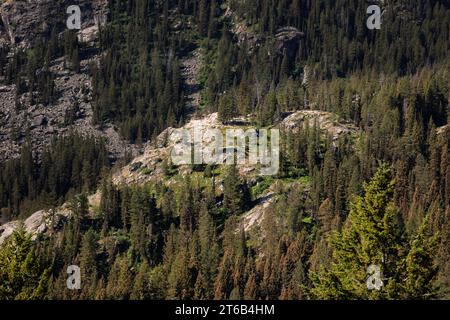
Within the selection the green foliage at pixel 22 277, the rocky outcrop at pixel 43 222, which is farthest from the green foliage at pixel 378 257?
the rocky outcrop at pixel 43 222

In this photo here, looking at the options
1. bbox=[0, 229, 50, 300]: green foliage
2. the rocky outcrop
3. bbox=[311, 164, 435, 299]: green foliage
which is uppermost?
bbox=[311, 164, 435, 299]: green foliage

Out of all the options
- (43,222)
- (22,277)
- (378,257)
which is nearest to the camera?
(378,257)

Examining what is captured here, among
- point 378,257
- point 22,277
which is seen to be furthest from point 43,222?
point 378,257

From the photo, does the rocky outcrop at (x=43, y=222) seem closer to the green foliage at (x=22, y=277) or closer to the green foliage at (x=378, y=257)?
the green foliage at (x=22, y=277)

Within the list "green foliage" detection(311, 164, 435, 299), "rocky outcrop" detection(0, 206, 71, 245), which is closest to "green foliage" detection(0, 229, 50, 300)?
"green foliage" detection(311, 164, 435, 299)

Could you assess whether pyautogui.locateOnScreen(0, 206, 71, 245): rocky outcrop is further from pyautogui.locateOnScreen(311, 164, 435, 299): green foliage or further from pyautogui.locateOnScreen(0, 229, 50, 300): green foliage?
pyautogui.locateOnScreen(311, 164, 435, 299): green foliage

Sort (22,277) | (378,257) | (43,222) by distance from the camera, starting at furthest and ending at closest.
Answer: (43,222)
(22,277)
(378,257)

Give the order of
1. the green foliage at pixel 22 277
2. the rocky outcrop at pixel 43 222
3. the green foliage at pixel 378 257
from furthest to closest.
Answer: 1. the rocky outcrop at pixel 43 222
2. the green foliage at pixel 22 277
3. the green foliage at pixel 378 257

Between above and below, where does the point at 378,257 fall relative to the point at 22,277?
above

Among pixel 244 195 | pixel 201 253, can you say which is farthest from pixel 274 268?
pixel 244 195

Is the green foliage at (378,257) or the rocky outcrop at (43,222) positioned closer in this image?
the green foliage at (378,257)

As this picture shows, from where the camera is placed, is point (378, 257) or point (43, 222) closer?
point (378, 257)

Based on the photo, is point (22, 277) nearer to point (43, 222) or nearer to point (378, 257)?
point (378, 257)
